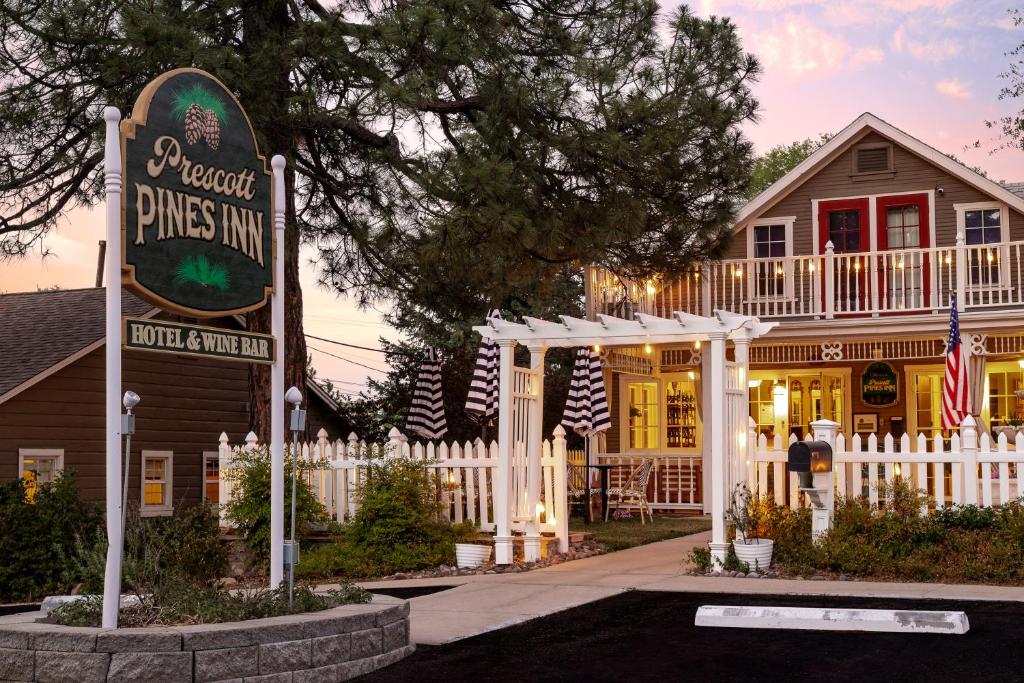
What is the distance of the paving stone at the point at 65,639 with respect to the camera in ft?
23.2

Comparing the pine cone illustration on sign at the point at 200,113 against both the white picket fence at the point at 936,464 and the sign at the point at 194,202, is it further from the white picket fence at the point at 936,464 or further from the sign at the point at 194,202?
the white picket fence at the point at 936,464

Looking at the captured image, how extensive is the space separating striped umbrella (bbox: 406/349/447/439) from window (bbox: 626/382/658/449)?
3.69m

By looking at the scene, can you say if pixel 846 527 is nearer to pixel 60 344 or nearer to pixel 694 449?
pixel 694 449

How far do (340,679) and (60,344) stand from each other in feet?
45.0

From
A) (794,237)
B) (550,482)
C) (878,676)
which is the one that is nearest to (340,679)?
(878,676)

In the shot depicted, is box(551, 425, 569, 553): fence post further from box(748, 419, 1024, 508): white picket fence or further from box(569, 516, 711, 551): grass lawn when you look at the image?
box(748, 419, 1024, 508): white picket fence

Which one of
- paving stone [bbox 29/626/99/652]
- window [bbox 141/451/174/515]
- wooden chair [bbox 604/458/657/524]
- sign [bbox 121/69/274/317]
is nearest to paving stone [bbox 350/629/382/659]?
paving stone [bbox 29/626/99/652]

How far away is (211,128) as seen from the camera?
848 centimetres

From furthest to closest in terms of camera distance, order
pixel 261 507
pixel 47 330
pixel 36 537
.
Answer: pixel 47 330 < pixel 261 507 < pixel 36 537

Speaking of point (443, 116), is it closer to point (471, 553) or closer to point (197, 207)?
point (471, 553)

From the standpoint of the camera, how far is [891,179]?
20828mm

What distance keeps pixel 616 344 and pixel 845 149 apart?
31.7 ft

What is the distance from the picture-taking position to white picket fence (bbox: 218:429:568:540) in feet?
44.5

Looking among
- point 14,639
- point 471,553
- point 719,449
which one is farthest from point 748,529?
point 14,639
